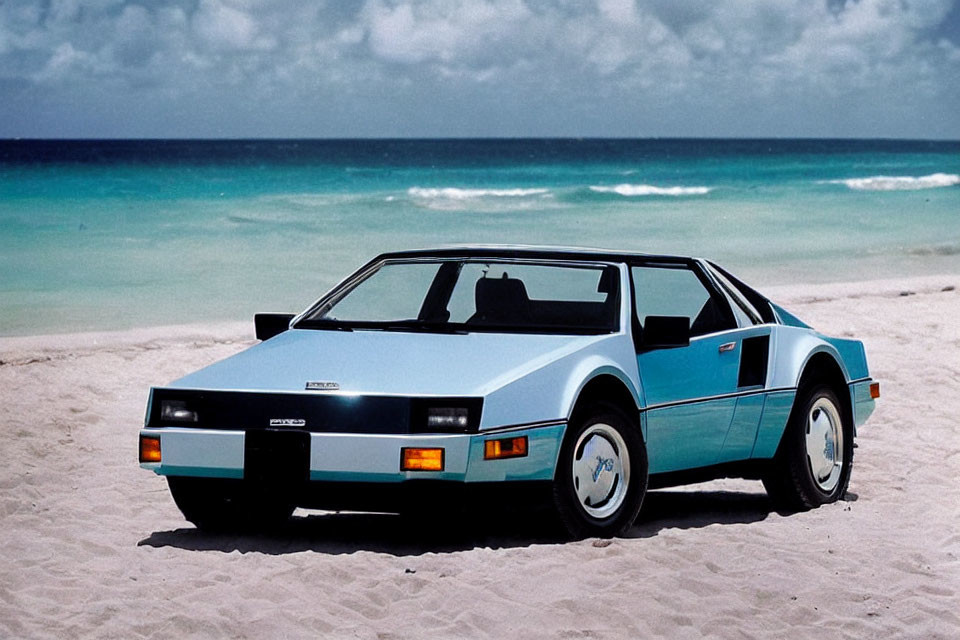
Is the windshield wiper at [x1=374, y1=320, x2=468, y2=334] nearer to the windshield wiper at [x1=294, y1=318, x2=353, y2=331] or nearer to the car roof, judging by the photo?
the windshield wiper at [x1=294, y1=318, x2=353, y2=331]

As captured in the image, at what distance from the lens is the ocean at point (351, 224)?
2717cm

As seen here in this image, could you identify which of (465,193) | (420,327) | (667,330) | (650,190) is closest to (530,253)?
(420,327)

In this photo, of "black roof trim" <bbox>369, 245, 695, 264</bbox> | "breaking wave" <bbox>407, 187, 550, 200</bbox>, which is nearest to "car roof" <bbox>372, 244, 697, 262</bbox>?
"black roof trim" <bbox>369, 245, 695, 264</bbox>

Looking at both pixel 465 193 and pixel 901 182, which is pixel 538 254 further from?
pixel 901 182

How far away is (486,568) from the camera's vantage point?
7000mm

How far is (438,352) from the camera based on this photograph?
7445mm

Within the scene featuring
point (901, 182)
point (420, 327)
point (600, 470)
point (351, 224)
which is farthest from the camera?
point (901, 182)

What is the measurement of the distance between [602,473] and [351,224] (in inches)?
1474

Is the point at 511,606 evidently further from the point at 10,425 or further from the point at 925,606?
the point at 10,425

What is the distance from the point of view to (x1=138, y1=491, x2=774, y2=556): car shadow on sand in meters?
7.55

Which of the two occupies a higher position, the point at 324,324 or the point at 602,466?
the point at 324,324

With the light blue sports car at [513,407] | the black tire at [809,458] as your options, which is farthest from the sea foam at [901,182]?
the light blue sports car at [513,407]

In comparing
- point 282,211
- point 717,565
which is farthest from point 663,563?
point 282,211

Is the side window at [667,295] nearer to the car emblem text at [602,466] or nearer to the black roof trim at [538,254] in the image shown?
the black roof trim at [538,254]
